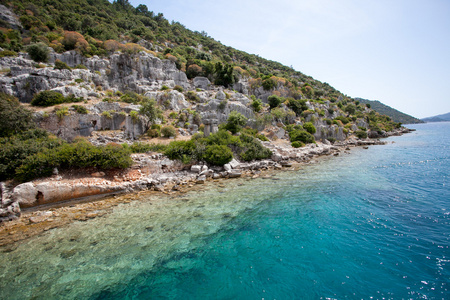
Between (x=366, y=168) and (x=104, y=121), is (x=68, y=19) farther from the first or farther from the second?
(x=366, y=168)

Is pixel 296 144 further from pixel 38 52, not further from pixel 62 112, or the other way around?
pixel 38 52

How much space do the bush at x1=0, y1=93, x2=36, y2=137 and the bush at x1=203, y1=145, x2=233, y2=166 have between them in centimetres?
1758

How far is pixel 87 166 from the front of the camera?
571 inches

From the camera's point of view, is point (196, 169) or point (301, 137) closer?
point (196, 169)

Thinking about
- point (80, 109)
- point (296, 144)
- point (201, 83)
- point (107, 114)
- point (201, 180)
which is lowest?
point (201, 180)

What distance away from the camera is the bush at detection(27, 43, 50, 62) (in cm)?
2966

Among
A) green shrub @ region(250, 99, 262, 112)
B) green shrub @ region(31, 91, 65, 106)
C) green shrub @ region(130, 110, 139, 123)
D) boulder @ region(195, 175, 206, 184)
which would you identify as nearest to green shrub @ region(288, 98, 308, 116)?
green shrub @ region(250, 99, 262, 112)

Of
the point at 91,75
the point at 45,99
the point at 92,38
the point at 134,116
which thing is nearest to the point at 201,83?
the point at 91,75

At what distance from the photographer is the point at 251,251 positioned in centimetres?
725

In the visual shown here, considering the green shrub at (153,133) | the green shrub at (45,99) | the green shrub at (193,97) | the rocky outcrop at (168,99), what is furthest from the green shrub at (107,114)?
the green shrub at (193,97)

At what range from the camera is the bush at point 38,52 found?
97.3ft

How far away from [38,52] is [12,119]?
2280cm

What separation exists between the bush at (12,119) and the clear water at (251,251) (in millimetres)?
14234

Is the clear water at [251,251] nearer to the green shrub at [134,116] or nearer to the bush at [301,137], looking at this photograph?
the green shrub at [134,116]
